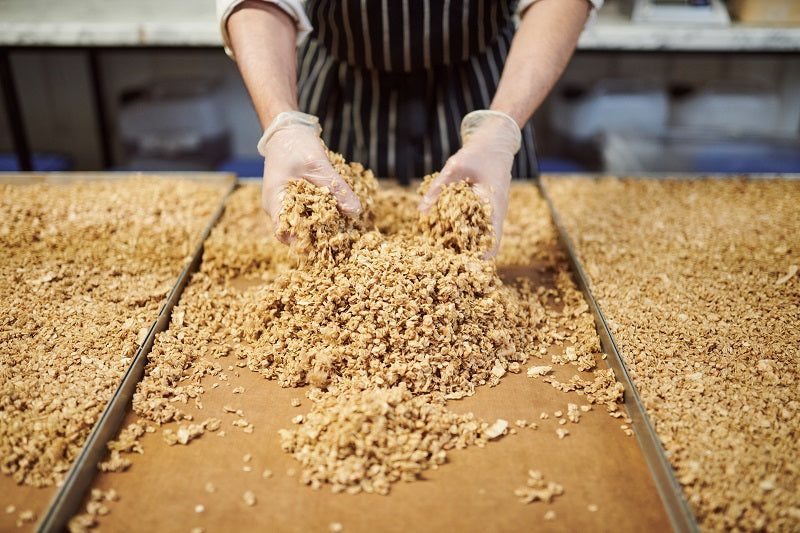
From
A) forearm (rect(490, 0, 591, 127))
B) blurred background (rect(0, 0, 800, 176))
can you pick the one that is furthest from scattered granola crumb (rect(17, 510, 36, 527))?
blurred background (rect(0, 0, 800, 176))

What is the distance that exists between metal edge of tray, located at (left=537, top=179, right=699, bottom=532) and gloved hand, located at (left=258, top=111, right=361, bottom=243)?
0.57 meters

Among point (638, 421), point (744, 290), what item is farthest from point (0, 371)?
point (744, 290)

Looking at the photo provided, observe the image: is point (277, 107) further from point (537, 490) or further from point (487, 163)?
point (537, 490)

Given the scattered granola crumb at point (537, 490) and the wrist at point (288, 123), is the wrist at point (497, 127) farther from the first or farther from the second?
the scattered granola crumb at point (537, 490)

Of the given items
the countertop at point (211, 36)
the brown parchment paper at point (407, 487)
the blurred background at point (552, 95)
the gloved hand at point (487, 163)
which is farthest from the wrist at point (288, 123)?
the countertop at point (211, 36)

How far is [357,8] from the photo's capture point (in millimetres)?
1630

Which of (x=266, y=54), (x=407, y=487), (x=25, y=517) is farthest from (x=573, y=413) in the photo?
(x=266, y=54)

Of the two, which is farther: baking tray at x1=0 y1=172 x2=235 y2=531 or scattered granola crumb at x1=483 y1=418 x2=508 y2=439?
scattered granola crumb at x1=483 y1=418 x2=508 y2=439

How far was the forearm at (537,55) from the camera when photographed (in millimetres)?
1523

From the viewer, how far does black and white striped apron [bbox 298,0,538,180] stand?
165cm

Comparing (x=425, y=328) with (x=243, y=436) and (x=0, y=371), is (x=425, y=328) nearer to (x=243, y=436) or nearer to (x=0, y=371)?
(x=243, y=436)

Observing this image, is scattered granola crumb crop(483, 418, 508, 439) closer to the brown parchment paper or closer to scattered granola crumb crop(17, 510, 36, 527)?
the brown parchment paper

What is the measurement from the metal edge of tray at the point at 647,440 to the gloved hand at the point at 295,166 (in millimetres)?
575

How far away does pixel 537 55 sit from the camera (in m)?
1.54
